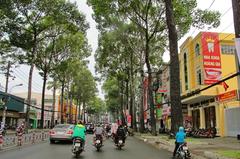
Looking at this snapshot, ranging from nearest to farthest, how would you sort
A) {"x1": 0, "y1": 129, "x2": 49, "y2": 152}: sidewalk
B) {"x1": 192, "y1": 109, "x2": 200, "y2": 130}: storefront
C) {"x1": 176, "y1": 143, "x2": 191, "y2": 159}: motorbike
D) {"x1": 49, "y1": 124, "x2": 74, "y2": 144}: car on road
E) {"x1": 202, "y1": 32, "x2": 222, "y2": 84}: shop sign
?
1. {"x1": 176, "y1": 143, "x2": 191, "y2": 159}: motorbike
2. {"x1": 0, "y1": 129, "x2": 49, "y2": 152}: sidewalk
3. {"x1": 49, "y1": 124, "x2": 74, "y2": 144}: car on road
4. {"x1": 202, "y1": 32, "x2": 222, "y2": 84}: shop sign
5. {"x1": 192, "y1": 109, "x2": 200, "y2": 130}: storefront

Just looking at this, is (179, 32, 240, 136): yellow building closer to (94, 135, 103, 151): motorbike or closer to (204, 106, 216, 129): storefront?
(204, 106, 216, 129): storefront

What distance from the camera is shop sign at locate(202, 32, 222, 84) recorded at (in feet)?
107

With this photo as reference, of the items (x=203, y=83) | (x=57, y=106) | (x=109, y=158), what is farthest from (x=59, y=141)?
(x=57, y=106)

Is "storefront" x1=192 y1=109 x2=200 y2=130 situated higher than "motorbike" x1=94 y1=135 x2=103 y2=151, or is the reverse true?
"storefront" x1=192 y1=109 x2=200 y2=130

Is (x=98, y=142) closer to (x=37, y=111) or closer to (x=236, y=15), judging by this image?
(x=236, y=15)

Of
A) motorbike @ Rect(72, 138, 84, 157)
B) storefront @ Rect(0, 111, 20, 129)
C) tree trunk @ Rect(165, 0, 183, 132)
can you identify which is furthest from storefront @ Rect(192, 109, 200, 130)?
storefront @ Rect(0, 111, 20, 129)

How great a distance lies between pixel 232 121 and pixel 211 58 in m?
6.33

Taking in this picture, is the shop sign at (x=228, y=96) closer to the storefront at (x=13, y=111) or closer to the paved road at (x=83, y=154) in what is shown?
the paved road at (x=83, y=154)

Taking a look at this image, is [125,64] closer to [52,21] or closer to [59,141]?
[52,21]

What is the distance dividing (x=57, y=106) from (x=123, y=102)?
71.1 ft

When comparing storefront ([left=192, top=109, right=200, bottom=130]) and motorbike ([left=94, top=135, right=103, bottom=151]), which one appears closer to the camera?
motorbike ([left=94, top=135, right=103, bottom=151])

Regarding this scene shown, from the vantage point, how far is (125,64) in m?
54.3

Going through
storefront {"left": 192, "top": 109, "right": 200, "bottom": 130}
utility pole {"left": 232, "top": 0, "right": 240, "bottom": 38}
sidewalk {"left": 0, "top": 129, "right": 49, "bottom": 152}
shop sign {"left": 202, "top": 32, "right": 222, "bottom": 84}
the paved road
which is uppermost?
shop sign {"left": 202, "top": 32, "right": 222, "bottom": 84}

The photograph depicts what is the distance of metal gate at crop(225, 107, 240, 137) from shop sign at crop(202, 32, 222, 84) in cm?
329
